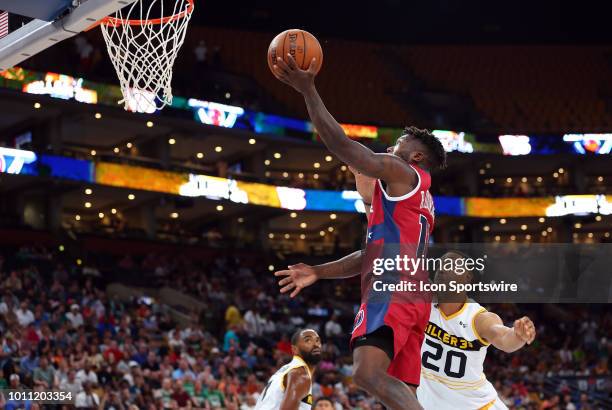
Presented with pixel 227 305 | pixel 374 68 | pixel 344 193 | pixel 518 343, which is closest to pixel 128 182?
pixel 227 305

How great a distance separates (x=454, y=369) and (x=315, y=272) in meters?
1.64

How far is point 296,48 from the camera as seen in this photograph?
5754mm

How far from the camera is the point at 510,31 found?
38625mm

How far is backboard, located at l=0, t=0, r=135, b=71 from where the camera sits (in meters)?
7.61

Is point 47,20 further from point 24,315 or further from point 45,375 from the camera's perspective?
point 24,315

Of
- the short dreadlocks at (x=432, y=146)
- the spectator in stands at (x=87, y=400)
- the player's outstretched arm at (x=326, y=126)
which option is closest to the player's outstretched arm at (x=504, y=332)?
the short dreadlocks at (x=432, y=146)

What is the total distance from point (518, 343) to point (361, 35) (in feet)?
104

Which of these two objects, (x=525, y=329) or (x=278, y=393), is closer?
(x=525, y=329)

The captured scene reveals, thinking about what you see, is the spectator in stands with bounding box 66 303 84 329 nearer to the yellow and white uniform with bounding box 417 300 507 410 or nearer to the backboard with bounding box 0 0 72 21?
the backboard with bounding box 0 0 72 21

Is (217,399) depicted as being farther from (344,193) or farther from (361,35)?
(361,35)

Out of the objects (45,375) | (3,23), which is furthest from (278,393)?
(45,375)

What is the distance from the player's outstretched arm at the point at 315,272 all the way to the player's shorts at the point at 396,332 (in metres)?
0.51

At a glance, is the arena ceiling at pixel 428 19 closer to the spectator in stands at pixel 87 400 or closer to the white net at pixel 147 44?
the spectator in stands at pixel 87 400

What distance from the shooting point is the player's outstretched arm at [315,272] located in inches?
241
